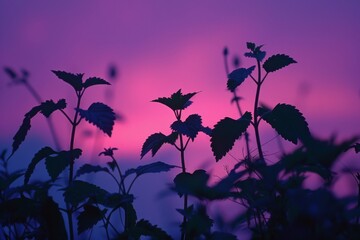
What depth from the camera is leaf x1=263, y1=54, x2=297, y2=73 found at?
6.07ft

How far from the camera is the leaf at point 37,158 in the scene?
1.99m

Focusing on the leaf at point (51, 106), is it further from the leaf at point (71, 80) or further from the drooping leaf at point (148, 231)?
the drooping leaf at point (148, 231)

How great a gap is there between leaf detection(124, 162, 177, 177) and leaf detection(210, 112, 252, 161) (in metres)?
0.37

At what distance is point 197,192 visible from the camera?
0.92 m

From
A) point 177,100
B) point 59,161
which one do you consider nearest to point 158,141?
point 177,100

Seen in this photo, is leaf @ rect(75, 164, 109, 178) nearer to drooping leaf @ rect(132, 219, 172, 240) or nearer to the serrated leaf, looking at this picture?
the serrated leaf

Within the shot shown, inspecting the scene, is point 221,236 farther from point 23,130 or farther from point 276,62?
point 23,130

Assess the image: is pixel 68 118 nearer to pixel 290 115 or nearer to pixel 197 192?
pixel 290 115

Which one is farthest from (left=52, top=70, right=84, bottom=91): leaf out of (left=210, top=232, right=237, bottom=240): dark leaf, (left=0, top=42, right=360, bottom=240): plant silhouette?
(left=210, top=232, right=237, bottom=240): dark leaf

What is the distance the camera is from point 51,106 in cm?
205

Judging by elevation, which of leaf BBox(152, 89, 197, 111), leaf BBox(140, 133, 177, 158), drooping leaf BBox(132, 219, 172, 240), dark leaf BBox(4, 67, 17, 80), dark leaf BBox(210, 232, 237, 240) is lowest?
dark leaf BBox(210, 232, 237, 240)

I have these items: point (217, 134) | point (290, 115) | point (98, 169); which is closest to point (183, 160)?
point (217, 134)

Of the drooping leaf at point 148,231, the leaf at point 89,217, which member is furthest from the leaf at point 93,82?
the drooping leaf at point 148,231

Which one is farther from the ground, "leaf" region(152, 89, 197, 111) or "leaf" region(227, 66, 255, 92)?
"leaf" region(152, 89, 197, 111)
